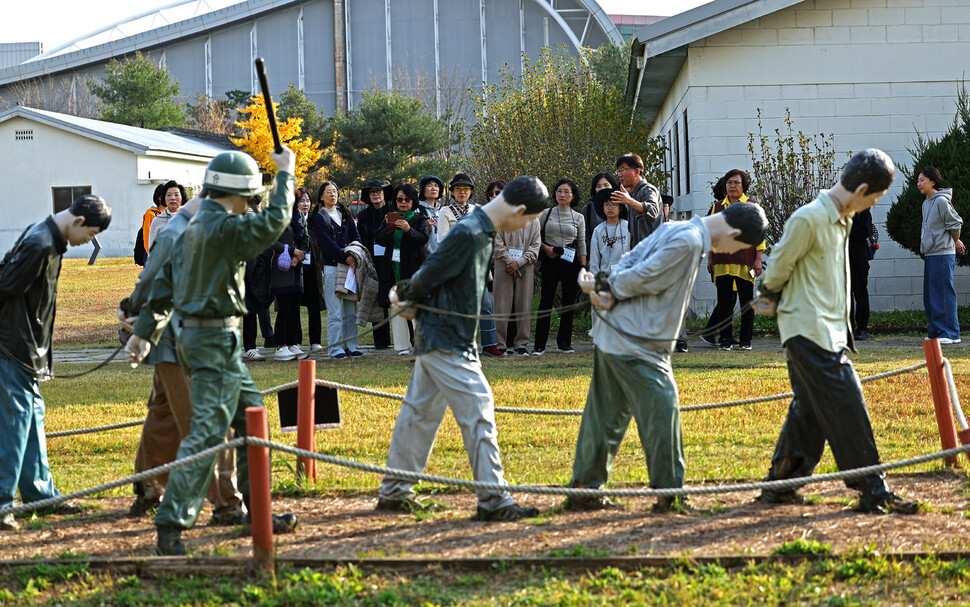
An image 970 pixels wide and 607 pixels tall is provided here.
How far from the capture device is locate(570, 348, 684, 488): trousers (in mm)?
5859

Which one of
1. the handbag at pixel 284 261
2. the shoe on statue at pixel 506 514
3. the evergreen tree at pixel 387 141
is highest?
the evergreen tree at pixel 387 141

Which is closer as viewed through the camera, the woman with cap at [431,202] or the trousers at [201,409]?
the trousers at [201,409]

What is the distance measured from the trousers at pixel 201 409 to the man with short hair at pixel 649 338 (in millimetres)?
1985

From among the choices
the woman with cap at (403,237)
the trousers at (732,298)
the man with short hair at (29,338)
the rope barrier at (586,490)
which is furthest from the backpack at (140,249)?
the rope barrier at (586,490)

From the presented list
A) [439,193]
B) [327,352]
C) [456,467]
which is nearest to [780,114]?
[439,193]

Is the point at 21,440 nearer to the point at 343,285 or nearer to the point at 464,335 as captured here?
the point at 464,335

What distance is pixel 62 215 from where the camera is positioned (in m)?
6.32

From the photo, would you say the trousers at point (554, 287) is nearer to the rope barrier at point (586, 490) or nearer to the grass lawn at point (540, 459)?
the grass lawn at point (540, 459)

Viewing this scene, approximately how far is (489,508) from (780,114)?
12421 mm

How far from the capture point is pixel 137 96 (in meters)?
49.3

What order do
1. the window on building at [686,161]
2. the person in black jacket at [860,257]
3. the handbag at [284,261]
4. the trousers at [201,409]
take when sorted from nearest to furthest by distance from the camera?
the trousers at [201,409]
the handbag at [284,261]
the person in black jacket at [860,257]
the window on building at [686,161]

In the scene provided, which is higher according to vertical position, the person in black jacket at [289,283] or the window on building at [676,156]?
the window on building at [676,156]

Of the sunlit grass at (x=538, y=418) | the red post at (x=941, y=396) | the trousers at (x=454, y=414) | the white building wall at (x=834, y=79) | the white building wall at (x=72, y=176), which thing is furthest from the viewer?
the white building wall at (x=72, y=176)

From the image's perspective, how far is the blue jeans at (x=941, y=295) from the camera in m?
13.3
